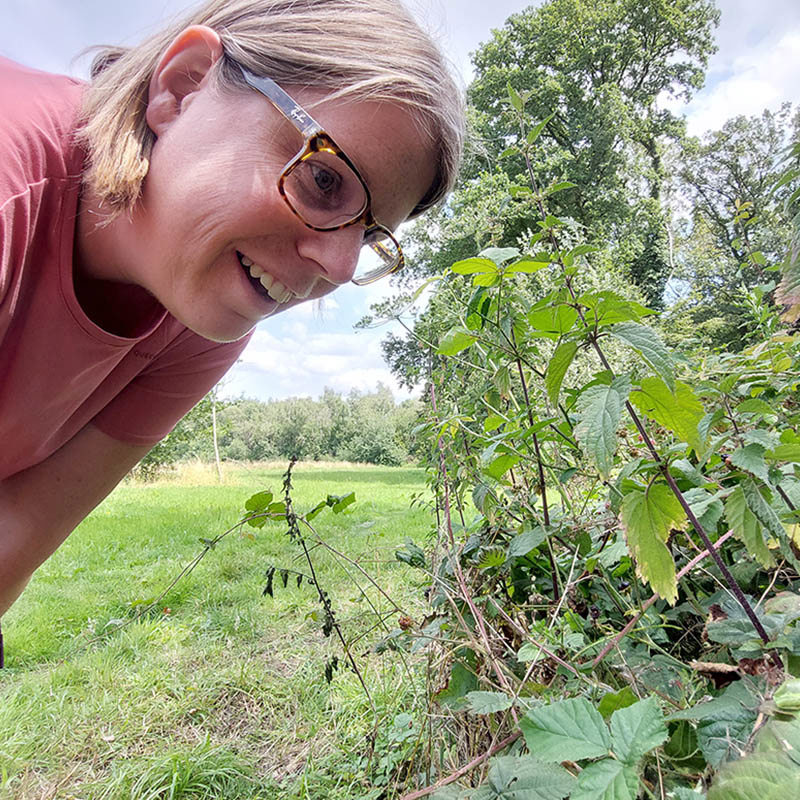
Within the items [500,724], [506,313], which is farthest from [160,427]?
[500,724]

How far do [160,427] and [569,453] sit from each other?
3.56 feet

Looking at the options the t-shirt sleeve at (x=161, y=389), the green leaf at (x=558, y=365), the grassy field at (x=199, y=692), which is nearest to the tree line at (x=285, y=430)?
the grassy field at (x=199, y=692)

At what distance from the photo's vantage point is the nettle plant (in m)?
0.47

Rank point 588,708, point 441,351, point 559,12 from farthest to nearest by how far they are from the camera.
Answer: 1. point 559,12
2. point 441,351
3. point 588,708

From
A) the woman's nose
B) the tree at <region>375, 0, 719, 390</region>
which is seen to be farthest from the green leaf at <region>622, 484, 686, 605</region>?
the tree at <region>375, 0, 719, 390</region>

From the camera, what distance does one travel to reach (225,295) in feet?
3.36

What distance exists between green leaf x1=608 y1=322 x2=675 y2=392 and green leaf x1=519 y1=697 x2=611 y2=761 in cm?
33

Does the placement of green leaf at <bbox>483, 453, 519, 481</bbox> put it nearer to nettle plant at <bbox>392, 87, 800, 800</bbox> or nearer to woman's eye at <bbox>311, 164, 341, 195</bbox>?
nettle plant at <bbox>392, 87, 800, 800</bbox>

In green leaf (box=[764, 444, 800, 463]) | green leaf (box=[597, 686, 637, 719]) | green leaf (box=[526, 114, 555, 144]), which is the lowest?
green leaf (box=[597, 686, 637, 719])

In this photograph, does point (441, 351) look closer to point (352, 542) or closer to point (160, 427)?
point (160, 427)

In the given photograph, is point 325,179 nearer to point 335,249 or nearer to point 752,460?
point 335,249

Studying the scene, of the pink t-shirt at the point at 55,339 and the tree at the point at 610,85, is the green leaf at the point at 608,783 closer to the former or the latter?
the pink t-shirt at the point at 55,339

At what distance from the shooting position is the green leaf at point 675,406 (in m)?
0.60

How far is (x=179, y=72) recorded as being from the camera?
1013 millimetres
